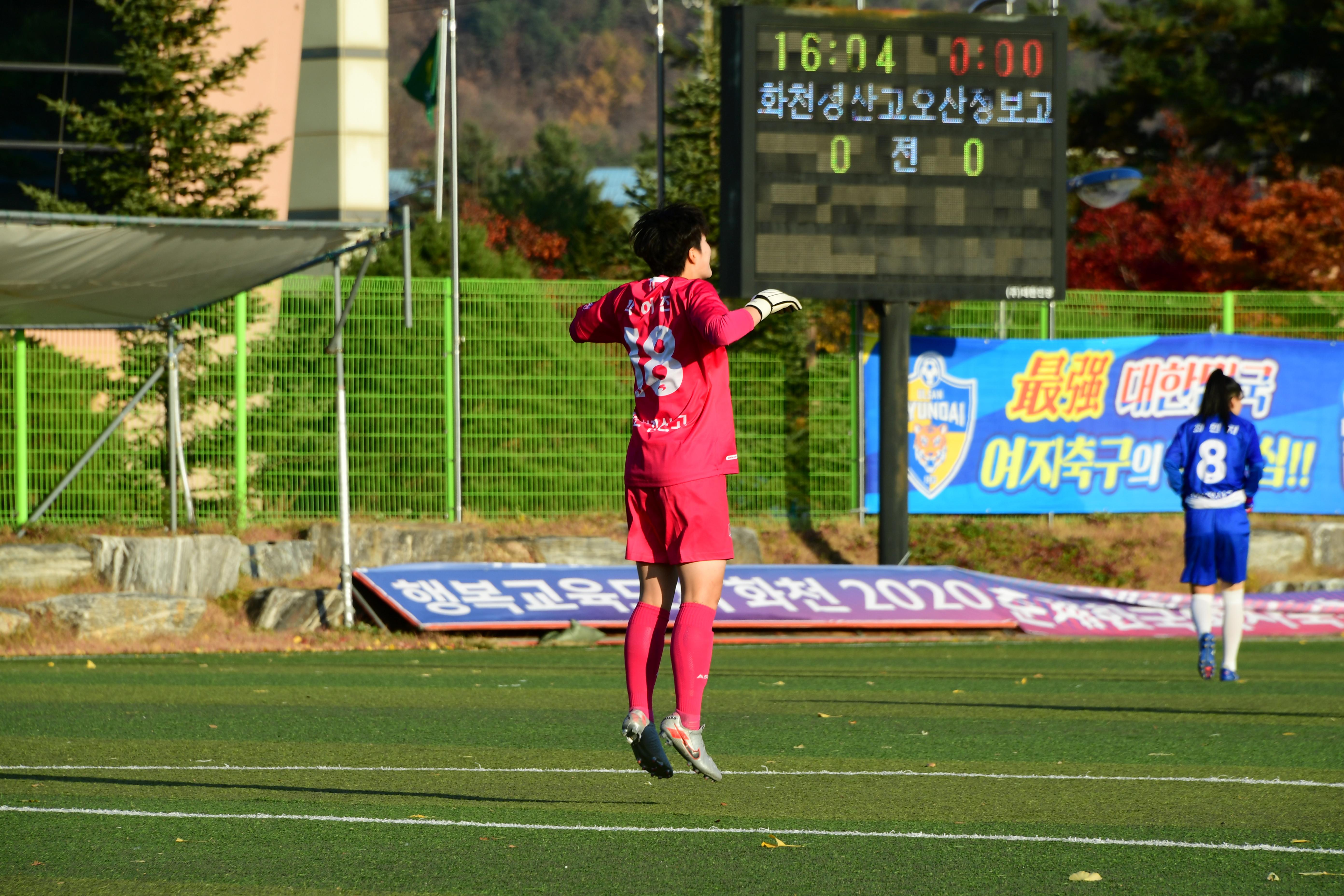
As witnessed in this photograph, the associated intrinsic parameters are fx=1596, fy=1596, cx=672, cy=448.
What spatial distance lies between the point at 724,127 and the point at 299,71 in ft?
45.2

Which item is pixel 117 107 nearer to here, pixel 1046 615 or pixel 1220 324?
pixel 1046 615

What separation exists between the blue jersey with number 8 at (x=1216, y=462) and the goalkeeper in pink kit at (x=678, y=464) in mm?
5317

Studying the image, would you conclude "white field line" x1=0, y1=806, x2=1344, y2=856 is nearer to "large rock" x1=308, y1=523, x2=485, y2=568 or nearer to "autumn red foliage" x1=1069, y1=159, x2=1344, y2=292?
"large rock" x1=308, y1=523, x2=485, y2=568

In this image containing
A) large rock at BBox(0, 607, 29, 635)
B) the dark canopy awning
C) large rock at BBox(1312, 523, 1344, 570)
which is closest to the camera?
the dark canopy awning

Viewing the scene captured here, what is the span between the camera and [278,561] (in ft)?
47.8

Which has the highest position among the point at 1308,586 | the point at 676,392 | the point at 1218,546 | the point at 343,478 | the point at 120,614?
the point at 676,392

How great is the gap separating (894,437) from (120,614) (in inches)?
278

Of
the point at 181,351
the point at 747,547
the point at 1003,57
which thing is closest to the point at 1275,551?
the point at 747,547

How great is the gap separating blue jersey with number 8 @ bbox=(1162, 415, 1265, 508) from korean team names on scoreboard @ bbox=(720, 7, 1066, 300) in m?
4.46

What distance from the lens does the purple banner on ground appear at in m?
13.0

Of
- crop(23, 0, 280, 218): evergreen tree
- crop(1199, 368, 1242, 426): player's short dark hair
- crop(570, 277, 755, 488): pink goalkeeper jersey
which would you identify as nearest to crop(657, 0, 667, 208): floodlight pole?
crop(23, 0, 280, 218): evergreen tree

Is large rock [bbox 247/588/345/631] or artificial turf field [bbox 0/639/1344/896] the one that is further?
large rock [bbox 247/588/345/631]

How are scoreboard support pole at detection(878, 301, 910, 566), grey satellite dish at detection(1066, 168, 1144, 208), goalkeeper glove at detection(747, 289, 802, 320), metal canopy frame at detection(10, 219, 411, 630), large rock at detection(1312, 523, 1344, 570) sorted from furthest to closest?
grey satellite dish at detection(1066, 168, 1144, 208) → large rock at detection(1312, 523, 1344, 570) → scoreboard support pole at detection(878, 301, 910, 566) → metal canopy frame at detection(10, 219, 411, 630) → goalkeeper glove at detection(747, 289, 802, 320)

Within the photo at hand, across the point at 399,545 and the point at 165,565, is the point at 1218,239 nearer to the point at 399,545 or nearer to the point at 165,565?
the point at 399,545
